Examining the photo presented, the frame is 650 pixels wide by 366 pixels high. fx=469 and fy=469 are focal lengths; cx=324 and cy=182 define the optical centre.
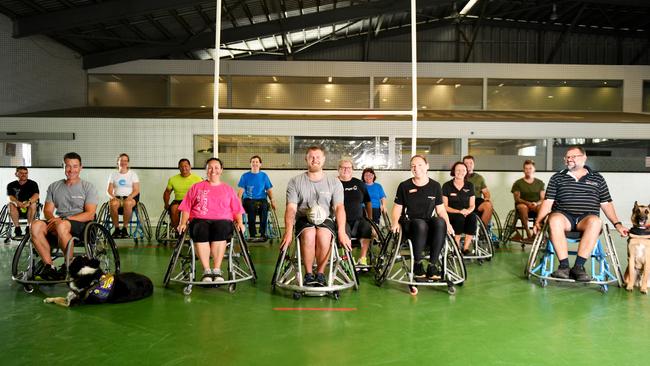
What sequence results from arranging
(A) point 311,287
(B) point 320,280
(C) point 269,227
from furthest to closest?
(C) point 269,227 < (B) point 320,280 < (A) point 311,287

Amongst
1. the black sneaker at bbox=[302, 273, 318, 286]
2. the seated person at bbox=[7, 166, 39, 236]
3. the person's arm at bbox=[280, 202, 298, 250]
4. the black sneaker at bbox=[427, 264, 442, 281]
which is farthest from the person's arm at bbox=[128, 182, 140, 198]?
the black sneaker at bbox=[427, 264, 442, 281]

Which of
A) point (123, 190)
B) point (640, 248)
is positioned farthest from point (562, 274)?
point (123, 190)

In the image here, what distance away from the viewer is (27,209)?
629cm

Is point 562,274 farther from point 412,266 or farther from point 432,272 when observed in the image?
point 412,266

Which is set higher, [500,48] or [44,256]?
[500,48]

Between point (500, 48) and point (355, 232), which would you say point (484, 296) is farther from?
point (500, 48)

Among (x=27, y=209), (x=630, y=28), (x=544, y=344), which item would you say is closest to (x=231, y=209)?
(x=544, y=344)

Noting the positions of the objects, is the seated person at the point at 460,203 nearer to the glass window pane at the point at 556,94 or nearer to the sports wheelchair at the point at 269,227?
the sports wheelchair at the point at 269,227

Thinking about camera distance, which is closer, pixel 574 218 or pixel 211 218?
pixel 211 218

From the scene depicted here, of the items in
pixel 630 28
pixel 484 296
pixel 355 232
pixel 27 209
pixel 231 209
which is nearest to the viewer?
pixel 484 296

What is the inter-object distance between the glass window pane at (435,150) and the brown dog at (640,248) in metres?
5.90

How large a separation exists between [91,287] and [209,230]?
0.92 m

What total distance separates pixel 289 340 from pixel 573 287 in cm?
265

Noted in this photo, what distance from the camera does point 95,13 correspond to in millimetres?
9023
